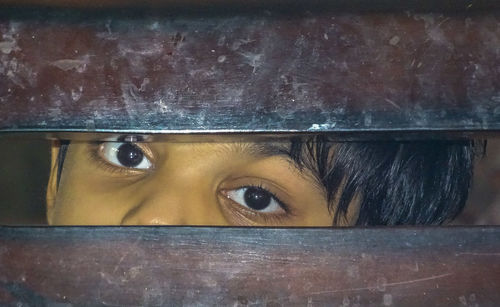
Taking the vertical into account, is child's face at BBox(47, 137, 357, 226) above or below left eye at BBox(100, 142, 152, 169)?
below

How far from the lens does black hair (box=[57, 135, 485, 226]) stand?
105 cm

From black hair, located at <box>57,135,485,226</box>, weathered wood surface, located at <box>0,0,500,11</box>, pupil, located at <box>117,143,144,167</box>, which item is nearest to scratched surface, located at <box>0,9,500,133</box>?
weathered wood surface, located at <box>0,0,500,11</box>

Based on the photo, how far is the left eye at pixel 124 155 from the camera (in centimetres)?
123

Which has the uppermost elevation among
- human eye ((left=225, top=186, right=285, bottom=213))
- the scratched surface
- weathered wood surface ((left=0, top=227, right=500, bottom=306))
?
human eye ((left=225, top=186, right=285, bottom=213))

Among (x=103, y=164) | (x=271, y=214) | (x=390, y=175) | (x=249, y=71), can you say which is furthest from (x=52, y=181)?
(x=249, y=71)

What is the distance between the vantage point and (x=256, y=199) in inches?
46.5

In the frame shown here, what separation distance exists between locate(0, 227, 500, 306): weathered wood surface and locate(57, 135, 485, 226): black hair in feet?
1.21

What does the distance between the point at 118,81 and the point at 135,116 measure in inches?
1.6

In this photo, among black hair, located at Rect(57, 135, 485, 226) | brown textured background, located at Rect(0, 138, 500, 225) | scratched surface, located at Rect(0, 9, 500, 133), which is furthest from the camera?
black hair, located at Rect(57, 135, 485, 226)

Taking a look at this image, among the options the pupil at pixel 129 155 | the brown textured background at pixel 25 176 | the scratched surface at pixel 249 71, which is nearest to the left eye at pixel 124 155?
the pupil at pixel 129 155

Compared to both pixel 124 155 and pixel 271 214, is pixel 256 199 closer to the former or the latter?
pixel 271 214

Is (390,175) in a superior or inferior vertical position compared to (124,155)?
inferior

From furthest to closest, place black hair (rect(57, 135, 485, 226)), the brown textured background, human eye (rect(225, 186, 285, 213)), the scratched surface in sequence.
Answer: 1. human eye (rect(225, 186, 285, 213))
2. black hair (rect(57, 135, 485, 226))
3. the brown textured background
4. the scratched surface

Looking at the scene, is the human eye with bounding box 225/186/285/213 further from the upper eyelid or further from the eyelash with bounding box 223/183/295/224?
the upper eyelid
